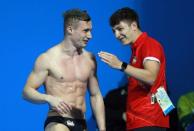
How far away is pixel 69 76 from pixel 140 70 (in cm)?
43

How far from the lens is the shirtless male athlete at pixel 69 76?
2232mm

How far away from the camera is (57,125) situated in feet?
7.16

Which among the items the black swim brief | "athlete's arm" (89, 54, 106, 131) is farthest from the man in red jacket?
the black swim brief

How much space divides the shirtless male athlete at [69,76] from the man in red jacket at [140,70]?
0.63 feet

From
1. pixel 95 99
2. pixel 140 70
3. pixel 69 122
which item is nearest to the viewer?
pixel 140 70

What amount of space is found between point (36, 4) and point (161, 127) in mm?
1284

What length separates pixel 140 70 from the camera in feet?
6.95

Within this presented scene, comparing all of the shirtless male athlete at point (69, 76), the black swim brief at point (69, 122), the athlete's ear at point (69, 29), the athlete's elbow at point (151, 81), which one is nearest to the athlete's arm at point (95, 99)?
the shirtless male athlete at point (69, 76)

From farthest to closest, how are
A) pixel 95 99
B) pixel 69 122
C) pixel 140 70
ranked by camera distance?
1. pixel 95 99
2. pixel 69 122
3. pixel 140 70

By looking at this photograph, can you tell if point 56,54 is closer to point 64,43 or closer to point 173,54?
point 64,43

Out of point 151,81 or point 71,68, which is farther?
point 71,68

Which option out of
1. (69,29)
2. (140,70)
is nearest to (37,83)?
(69,29)

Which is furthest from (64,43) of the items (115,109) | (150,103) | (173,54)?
(173,54)

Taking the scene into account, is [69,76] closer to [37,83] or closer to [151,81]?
[37,83]
